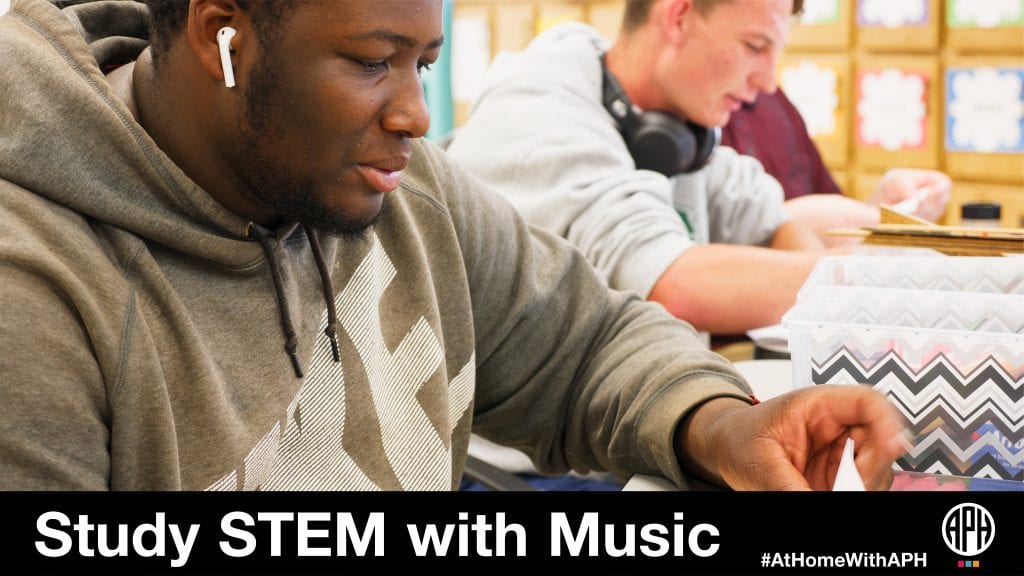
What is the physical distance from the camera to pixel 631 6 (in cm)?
196

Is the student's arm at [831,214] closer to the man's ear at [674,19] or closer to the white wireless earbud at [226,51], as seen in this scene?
the man's ear at [674,19]

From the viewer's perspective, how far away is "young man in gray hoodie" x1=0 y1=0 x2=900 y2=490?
738mm

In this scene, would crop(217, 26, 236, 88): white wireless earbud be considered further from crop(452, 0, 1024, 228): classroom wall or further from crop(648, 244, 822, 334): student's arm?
crop(452, 0, 1024, 228): classroom wall

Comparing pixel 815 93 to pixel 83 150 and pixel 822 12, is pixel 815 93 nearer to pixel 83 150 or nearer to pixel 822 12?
pixel 822 12

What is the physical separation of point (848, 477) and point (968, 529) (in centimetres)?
8

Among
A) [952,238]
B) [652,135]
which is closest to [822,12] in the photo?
[652,135]

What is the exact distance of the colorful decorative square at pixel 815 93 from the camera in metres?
3.28

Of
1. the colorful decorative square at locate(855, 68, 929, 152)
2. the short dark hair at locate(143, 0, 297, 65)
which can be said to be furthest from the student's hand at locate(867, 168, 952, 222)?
the short dark hair at locate(143, 0, 297, 65)

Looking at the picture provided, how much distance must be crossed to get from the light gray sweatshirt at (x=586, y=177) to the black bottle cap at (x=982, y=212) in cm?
31

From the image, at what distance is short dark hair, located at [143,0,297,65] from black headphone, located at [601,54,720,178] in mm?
999

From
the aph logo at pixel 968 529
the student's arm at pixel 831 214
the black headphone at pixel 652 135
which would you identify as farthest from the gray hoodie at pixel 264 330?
the student's arm at pixel 831 214

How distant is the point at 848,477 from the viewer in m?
0.76

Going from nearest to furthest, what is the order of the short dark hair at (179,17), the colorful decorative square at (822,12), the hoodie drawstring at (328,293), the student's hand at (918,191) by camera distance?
1. the short dark hair at (179,17)
2. the hoodie drawstring at (328,293)
3. the student's hand at (918,191)
4. the colorful decorative square at (822,12)

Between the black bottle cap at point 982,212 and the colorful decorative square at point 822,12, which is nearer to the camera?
the black bottle cap at point 982,212
